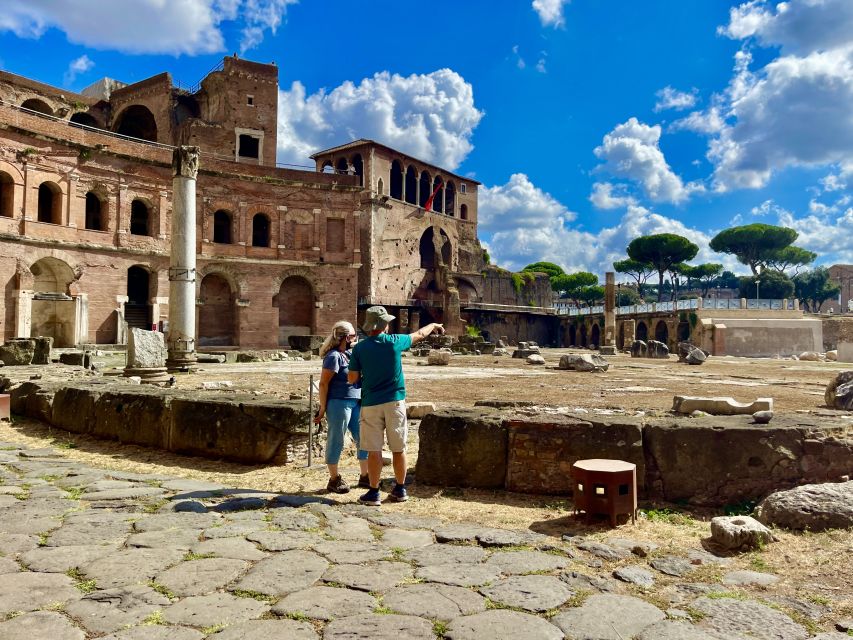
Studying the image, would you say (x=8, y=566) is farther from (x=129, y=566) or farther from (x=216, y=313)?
(x=216, y=313)

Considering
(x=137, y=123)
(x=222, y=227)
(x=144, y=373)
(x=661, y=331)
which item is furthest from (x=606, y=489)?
(x=661, y=331)

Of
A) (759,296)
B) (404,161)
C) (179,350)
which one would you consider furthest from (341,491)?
(759,296)

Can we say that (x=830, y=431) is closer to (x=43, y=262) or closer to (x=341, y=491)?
(x=341, y=491)

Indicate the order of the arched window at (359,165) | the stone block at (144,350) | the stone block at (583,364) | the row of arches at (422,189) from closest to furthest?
the stone block at (144,350)
the stone block at (583,364)
the arched window at (359,165)
the row of arches at (422,189)

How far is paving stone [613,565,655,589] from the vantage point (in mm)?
3012

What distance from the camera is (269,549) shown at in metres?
3.43

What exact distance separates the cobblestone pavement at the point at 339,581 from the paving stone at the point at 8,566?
0.04ft

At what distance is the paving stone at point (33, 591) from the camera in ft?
8.63

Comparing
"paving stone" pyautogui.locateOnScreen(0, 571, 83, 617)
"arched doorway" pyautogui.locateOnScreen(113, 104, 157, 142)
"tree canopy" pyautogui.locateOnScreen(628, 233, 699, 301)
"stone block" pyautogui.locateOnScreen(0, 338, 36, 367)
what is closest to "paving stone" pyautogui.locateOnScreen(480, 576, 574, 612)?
"paving stone" pyautogui.locateOnScreen(0, 571, 83, 617)

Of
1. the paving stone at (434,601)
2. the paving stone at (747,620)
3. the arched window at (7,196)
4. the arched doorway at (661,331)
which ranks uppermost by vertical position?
the arched window at (7,196)

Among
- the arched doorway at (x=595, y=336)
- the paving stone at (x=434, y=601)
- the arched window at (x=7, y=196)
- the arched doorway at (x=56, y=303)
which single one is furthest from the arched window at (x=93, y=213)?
the arched doorway at (x=595, y=336)

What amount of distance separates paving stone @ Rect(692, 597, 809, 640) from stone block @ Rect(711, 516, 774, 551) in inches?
32.1

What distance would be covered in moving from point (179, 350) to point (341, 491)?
13384mm

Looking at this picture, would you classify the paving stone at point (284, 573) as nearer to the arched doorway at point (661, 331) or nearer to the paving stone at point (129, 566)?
the paving stone at point (129, 566)
